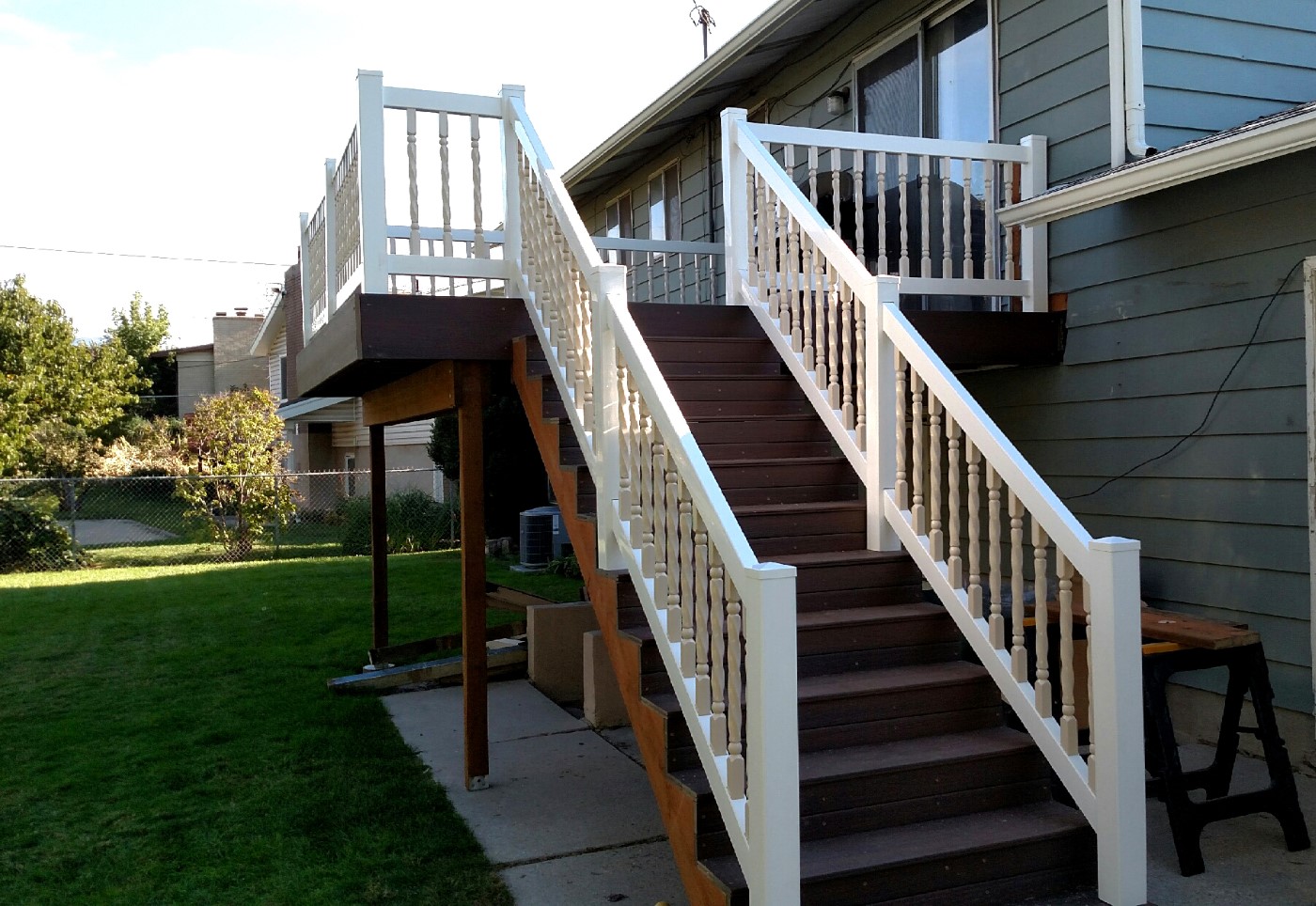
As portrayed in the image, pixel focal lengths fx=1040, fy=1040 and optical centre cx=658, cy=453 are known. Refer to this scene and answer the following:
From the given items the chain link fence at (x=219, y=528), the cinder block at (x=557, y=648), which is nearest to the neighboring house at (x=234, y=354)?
the chain link fence at (x=219, y=528)

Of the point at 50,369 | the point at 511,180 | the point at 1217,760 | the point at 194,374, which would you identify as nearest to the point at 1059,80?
the point at 511,180

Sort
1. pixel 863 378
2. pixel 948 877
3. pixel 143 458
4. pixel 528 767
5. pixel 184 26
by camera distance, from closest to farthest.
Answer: pixel 948 877, pixel 863 378, pixel 528 767, pixel 184 26, pixel 143 458

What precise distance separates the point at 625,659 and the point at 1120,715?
1.59 meters

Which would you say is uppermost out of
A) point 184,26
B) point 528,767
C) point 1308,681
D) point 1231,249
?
point 184,26

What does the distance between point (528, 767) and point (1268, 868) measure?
3112 millimetres

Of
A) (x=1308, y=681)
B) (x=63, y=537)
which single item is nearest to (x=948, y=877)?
(x=1308, y=681)

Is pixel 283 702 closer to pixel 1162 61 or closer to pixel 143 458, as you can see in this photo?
pixel 1162 61

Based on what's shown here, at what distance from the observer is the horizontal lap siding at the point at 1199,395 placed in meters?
4.48

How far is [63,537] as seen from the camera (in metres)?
13.3

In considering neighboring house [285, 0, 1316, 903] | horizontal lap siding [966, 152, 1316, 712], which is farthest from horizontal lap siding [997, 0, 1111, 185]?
horizontal lap siding [966, 152, 1316, 712]

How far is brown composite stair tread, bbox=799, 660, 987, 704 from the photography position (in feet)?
11.6

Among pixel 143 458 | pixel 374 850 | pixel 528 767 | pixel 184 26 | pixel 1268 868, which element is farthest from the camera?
pixel 143 458

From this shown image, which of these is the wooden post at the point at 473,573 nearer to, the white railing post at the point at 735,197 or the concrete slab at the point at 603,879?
the concrete slab at the point at 603,879

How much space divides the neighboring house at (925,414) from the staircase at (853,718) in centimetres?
1
